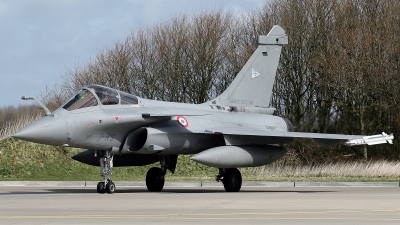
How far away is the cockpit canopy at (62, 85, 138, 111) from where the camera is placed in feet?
50.9

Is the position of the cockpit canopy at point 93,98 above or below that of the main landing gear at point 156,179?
above

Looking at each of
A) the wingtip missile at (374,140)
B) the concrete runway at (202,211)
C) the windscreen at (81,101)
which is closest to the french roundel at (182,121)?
the windscreen at (81,101)

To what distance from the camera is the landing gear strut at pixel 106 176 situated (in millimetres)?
15672

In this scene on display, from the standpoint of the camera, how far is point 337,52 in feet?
109

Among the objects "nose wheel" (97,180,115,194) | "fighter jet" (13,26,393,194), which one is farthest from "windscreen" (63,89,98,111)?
"nose wheel" (97,180,115,194)

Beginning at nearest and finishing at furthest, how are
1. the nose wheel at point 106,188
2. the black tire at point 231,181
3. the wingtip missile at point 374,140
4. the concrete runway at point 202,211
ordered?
the concrete runway at point 202,211
the nose wheel at point 106,188
the wingtip missile at point 374,140
the black tire at point 231,181

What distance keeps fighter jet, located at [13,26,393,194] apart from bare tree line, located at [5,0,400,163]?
15.3 feet

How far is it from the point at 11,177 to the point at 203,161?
36.5 ft

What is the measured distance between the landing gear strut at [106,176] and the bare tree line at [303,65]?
7917 mm

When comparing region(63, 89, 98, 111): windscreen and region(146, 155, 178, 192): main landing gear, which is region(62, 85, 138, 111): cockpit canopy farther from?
region(146, 155, 178, 192): main landing gear

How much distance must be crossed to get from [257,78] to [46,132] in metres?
7.28

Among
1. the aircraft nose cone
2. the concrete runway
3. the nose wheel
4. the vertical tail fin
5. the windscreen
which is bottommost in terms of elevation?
the concrete runway

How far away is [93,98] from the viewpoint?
1570 cm

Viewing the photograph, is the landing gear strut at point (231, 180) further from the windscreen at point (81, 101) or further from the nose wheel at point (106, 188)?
the windscreen at point (81, 101)
